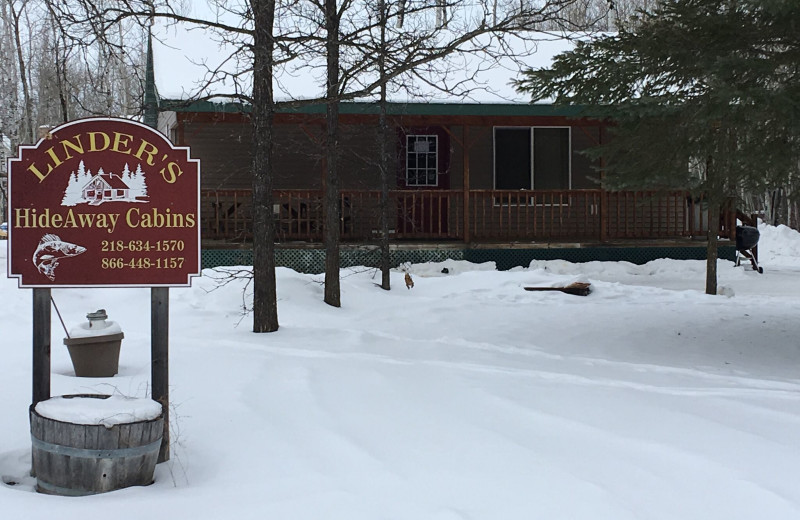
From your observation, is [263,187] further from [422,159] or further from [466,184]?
[422,159]

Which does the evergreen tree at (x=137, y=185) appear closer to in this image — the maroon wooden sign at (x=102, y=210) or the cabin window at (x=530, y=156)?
the maroon wooden sign at (x=102, y=210)

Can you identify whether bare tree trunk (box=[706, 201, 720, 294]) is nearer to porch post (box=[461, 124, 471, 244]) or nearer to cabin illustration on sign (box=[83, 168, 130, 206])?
porch post (box=[461, 124, 471, 244])

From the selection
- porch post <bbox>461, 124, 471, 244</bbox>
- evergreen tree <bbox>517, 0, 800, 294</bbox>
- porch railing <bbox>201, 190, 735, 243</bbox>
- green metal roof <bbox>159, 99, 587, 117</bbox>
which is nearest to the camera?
evergreen tree <bbox>517, 0, 800, 294</bbox>

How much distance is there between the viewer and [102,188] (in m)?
4.72

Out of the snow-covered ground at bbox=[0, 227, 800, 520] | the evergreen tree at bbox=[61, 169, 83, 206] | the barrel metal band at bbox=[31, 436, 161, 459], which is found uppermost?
the evergreen tree at bbox=[61, 169, 83, 206]

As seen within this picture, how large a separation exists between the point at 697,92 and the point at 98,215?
6.35 m

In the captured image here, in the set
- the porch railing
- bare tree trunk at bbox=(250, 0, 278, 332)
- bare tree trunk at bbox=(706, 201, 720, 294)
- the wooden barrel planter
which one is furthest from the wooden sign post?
the porch railing

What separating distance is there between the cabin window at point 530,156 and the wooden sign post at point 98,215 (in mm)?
14000

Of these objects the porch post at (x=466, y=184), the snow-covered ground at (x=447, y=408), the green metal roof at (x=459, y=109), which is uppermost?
the green metal roof at (x=459, y=109)

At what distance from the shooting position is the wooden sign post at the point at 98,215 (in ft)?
15.2

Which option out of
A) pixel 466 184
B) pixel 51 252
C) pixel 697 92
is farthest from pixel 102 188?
pixel 466 184

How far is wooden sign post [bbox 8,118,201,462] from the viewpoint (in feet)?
15.2

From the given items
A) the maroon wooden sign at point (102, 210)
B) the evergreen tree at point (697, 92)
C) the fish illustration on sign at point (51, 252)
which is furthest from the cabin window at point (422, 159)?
the fish illustration on sign at point (51, 252)

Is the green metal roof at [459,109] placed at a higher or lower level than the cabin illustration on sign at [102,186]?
higher
